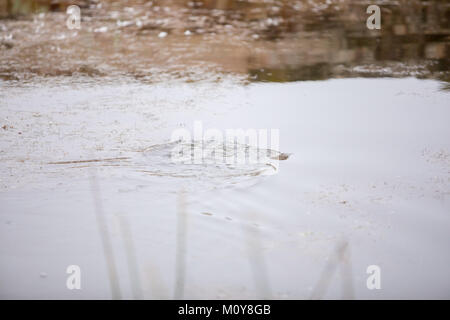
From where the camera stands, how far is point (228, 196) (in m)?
3.06

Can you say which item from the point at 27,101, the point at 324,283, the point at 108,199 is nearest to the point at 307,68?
the point at 27,101

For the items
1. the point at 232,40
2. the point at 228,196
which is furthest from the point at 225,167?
the point at 232,40

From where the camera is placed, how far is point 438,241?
103 inches

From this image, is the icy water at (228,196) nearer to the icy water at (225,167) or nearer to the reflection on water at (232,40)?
the icy water at (225,167)

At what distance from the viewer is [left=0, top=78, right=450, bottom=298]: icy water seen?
234cm

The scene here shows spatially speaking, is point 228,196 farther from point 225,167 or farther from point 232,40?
point 232,40

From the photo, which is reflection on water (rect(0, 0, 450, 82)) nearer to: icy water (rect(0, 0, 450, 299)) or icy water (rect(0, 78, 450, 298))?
icy water (rect(0, 0, 450, 299))

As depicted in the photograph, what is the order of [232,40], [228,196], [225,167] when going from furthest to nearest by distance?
[232,40] < [225,167] < [228,196]

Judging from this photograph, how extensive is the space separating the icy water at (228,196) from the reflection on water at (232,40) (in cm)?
79

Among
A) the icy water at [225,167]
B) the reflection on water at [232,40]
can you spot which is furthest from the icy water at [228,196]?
the reflection on water at [232,40]

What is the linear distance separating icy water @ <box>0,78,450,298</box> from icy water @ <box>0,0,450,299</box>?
0.01 meters

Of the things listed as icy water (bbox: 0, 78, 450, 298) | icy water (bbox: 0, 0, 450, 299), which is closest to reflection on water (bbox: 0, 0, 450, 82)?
icy water (bbox: 0, 0, 450, 299)

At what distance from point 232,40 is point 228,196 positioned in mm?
3999

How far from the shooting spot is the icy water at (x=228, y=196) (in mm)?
2340
